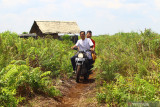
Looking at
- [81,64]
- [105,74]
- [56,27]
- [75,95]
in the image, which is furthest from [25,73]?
[56,27]

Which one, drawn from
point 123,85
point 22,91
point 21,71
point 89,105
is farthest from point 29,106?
point 123,85

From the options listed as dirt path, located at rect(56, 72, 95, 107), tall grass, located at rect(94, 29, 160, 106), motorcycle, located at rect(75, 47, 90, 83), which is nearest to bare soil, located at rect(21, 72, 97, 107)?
dirt path, located at rect(56, 72, 95, 107)

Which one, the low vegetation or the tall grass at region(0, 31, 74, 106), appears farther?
the tall grass at region(0, 31, 74, 106)

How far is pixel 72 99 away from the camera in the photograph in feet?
18.5

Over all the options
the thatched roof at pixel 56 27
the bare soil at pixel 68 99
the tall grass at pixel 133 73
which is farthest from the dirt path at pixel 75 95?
the thatched roof at pixel 56 27

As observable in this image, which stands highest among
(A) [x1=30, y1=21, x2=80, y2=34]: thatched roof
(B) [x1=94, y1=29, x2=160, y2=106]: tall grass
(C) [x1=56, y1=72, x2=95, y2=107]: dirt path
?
(A) [x1=30, y1=21, x2=80, y2=34]: thatched roof

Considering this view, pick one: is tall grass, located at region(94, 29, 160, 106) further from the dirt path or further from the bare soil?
the dirt path

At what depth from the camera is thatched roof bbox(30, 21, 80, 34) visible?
84.5 ft

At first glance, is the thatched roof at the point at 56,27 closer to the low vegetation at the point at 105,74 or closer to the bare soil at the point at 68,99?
the low vegetation at the point at 105,74

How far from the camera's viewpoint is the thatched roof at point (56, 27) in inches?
1014

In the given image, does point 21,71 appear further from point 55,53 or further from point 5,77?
point 55,53

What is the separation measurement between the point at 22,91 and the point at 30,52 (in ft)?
7.28

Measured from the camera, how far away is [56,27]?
27516mm

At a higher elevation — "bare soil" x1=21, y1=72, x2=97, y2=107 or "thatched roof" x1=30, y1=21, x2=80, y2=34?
"thatched roof" x1=30, y1=21, x2=80, y2=34
